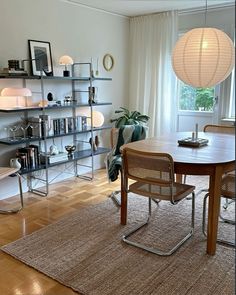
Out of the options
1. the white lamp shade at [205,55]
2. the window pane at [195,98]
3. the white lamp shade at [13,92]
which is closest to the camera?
the white lamp shade at [205,55]

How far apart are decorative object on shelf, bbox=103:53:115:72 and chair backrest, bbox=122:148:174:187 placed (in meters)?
2.69

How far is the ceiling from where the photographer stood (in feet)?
13.7

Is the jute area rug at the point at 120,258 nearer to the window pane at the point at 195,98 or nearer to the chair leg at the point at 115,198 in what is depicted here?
the chair leg at the point at 115,198

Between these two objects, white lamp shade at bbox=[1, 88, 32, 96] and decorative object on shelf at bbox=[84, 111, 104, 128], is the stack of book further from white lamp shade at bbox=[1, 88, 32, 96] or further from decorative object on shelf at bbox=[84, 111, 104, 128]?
decorative object on shelf at bbox=[84, 111, 104, 128]

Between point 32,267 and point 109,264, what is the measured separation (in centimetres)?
55

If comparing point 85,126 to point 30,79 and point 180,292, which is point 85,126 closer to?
point 30,79

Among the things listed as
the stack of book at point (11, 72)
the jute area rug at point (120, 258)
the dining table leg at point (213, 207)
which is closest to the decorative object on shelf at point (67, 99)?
the stack of book at point (11, 72)

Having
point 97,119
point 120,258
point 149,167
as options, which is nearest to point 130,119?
point 97,119

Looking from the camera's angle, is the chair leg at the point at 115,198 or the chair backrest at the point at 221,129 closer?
the chair leg at the point at 115,198

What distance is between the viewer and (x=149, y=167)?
2.36 metres

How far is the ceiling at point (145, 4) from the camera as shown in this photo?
418 centimetres

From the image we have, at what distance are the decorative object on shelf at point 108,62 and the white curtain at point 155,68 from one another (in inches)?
17.3

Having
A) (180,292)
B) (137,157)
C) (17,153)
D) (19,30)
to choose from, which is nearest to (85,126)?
(17,153)

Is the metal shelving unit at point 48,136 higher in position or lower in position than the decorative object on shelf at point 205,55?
lower
